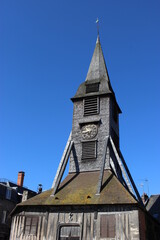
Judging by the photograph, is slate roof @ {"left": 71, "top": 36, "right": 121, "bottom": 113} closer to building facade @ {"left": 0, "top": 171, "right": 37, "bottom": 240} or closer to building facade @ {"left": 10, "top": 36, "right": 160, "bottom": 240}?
building facade @ {"left": 10, "top": 36, "right": 160, "bottom": 240}

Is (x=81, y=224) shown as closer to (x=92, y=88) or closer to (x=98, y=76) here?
(x=92, y=88)

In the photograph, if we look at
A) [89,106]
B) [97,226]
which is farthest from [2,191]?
[97,226]

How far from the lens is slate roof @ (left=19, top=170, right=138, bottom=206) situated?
55.8ft

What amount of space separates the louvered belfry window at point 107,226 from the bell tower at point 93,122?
496 centimetres

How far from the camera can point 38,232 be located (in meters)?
17.5

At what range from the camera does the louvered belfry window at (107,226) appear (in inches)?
638

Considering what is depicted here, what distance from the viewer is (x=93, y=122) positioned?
75.8 ft

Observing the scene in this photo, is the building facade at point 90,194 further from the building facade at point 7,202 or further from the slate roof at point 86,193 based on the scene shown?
the building facade at point 7,202

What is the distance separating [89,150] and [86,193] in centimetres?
457

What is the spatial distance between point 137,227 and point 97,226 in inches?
92.7

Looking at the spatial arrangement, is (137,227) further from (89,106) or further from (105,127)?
(89,106)

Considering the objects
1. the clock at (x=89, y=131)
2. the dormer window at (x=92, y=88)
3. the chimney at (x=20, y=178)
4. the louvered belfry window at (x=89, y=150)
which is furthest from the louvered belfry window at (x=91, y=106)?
the chimney at (x=20, y=178)

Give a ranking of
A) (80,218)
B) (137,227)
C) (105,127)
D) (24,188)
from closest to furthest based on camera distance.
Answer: (137,227) < (80,218) < (105,127) < (24,188)

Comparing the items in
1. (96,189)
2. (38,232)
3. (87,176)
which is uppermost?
(87,176)
